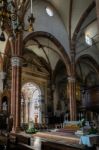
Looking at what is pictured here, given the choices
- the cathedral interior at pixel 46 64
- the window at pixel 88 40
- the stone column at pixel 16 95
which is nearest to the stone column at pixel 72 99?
the cathedral interior at pixel 46 64

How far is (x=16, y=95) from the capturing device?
13289mm

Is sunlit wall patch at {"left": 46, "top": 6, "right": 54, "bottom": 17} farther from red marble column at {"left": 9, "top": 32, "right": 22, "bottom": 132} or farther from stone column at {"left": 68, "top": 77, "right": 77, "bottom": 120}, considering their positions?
stone column at {"left": 68, "top": 77, "right": 77, "bottom": 120}

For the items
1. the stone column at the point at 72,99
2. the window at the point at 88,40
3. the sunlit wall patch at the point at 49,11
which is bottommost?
the stone column at the point at 72,99

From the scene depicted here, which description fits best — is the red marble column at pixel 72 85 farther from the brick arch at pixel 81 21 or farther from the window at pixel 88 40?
the window at pixel 88 40

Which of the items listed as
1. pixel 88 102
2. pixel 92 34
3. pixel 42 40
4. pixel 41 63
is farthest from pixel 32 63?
pixel 88 102

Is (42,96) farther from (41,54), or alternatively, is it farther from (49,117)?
(41,54)

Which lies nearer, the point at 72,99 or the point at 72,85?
the point at 72,99

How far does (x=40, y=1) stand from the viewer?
628 inches

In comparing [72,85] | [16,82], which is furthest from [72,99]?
[16,82]

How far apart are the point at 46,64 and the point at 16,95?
976 centimetres

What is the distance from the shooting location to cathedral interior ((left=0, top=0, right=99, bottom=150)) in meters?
11.7

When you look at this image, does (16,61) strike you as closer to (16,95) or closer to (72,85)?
(16,95)

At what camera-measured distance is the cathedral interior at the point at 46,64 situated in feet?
38.5

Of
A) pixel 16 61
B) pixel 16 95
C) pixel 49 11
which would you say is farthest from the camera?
pixel 49 11
